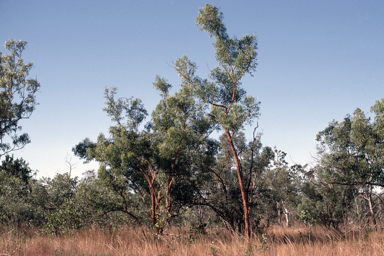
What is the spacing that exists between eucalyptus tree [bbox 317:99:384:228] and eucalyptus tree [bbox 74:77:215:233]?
6188 mm

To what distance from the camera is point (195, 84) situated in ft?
41.3

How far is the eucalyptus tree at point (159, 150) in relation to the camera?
41.0 ft

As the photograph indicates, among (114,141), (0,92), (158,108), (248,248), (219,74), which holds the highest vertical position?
(0,92)

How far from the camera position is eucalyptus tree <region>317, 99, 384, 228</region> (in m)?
11.3

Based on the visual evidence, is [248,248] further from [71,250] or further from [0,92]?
[0,92]

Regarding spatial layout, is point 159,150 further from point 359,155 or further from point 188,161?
point 359,155

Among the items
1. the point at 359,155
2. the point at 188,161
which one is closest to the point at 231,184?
the point at 188,161

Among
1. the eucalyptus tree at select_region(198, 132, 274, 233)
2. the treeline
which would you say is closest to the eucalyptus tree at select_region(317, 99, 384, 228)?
the treeline

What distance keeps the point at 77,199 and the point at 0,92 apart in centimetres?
1827

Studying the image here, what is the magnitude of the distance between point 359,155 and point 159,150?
989 cm

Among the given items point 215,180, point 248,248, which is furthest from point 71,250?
point 215,180

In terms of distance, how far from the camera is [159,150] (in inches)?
500

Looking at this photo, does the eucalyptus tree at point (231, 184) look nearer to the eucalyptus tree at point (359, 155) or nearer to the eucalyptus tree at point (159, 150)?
the eucalyptus tree at point (159, 150)

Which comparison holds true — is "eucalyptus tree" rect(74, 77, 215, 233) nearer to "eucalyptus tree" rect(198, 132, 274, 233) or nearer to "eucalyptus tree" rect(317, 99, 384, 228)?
"eucalyptus tree" rect(198, 132, 274, 233)
